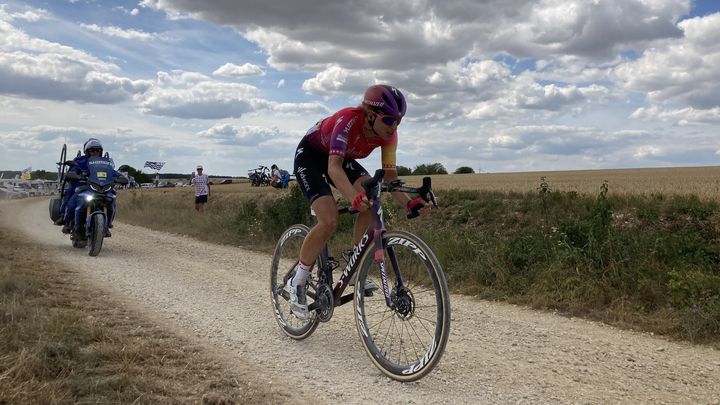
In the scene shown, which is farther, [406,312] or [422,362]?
[406,312]

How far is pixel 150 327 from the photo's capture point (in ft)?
17.4

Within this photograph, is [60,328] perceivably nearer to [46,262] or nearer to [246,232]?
[46,262]

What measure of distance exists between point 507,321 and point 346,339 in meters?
2.03

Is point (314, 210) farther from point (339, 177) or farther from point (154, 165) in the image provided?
point (154, 165)

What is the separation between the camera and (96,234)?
34.7 feet

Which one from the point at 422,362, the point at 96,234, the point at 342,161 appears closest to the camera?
the point at 422,362

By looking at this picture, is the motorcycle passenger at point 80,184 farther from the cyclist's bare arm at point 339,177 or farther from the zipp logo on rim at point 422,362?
the zipp logo on rim at point 422,362

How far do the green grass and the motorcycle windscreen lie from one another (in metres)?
4.96

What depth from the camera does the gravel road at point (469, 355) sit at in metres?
3.99

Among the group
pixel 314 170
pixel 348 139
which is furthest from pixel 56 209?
pixel 348 139

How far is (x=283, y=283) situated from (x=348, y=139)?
5.87ft

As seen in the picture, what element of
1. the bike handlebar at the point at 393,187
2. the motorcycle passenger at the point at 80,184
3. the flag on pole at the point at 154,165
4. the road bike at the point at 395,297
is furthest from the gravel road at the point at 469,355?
the flag on pole at the point at 154,165

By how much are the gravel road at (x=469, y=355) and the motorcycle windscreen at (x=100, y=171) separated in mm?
3905

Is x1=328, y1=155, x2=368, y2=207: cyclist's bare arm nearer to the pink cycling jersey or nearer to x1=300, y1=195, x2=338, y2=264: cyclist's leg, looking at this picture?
the pink cycling jersey
